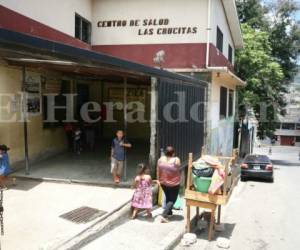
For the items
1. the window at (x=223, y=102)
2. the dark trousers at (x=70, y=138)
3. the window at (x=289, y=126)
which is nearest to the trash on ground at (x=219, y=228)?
the dark trousers at (x=70, y=138)

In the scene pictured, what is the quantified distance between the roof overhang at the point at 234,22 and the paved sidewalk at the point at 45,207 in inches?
489

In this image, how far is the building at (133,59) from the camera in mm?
10992

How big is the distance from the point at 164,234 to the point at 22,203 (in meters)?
3.18

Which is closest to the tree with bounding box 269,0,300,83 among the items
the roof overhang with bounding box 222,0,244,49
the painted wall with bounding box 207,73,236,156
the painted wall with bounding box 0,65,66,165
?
the roof overhang with bounding box 222,0,244,49

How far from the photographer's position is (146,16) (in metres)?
16.5

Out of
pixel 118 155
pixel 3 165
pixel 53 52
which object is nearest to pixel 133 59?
pixel 118 155

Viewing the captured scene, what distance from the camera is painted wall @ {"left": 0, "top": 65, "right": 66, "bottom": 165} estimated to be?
10.8m

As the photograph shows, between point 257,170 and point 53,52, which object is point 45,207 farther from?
point 257,170

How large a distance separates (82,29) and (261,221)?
34.5 ft

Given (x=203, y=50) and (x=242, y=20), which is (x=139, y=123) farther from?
(x=242, y=20)

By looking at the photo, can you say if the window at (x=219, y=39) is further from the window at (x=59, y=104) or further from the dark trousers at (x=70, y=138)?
the dark trousers at (x=70, y=138)

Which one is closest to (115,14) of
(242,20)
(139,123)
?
(139,123)

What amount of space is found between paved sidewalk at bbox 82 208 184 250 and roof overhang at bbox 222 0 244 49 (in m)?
12.9

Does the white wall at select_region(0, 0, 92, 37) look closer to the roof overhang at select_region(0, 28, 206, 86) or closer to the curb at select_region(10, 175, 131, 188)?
the roof overhang at select_region(0, 28, 206, 86)
